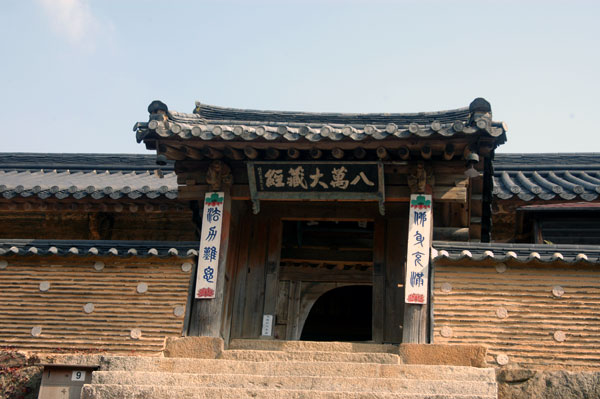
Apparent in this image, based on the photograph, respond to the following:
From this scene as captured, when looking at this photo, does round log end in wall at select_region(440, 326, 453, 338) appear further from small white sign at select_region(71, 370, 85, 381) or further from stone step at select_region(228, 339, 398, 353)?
small white sign at select_region(71, 370, 85, 381)

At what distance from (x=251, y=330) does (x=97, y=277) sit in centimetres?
251

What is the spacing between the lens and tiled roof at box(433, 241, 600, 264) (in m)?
9.51

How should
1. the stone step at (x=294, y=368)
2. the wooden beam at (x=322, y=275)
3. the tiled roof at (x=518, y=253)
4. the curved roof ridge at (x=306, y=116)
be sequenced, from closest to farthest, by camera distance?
1. the stone step at (x=294, y=368)
2. the tiled roof at (x=518, y=253)
3. the wooden beam at (x=322, y=275)
4. the curved roof ridge at (x=306, y=116)

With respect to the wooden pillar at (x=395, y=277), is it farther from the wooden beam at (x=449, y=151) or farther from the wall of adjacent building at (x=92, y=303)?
the wall of adjacent building at (x=92, y=303)

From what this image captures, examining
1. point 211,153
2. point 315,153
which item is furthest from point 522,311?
point 211,153

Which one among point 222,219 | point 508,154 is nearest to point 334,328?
point 508,154

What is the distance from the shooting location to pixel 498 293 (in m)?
9.59

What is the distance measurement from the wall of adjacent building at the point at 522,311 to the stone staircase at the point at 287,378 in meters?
0.88

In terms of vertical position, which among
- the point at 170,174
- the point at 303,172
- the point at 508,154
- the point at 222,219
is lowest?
the point at 222,219

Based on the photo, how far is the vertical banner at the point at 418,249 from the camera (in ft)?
31.9

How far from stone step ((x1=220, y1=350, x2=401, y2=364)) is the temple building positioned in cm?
56

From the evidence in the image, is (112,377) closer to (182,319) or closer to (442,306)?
(182,319)

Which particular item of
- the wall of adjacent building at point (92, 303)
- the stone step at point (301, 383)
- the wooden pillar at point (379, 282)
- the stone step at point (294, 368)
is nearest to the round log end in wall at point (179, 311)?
the wall of adjacent building at point (92, 303)

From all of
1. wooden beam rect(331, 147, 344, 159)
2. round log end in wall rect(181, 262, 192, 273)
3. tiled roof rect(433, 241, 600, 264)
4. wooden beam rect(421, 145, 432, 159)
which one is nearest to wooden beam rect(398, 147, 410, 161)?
wooden beam rect(421, 145, 432, 159)
